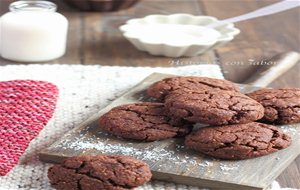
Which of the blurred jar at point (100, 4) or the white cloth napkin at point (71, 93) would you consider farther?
the blurred jar at point (100, 4)

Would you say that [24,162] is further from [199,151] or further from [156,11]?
[156,11]

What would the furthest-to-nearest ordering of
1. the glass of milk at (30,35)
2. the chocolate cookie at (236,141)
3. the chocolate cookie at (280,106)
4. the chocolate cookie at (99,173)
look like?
the glass of milk at (30,35) < the chocolate cookie at (280,106) < the chocolate cookie at (236,141) < the chocolate cookie at (99,173)

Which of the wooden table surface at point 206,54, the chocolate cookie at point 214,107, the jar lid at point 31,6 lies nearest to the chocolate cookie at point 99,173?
the chocolate cookie at point 214,107

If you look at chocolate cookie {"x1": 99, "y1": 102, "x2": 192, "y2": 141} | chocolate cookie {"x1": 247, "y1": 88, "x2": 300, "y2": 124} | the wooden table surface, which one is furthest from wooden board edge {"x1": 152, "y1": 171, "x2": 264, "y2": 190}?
the wooden table surface

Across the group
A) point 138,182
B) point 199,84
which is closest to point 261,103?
point 199,84

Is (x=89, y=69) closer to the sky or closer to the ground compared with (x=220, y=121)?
closer to the ground

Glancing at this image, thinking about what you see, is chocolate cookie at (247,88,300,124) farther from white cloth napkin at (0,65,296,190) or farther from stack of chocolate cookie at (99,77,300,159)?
white cloth napkin at (0,65,296,190)

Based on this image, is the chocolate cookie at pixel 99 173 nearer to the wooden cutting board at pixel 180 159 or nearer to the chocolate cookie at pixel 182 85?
the wooden cutting board at pixel 180 159
